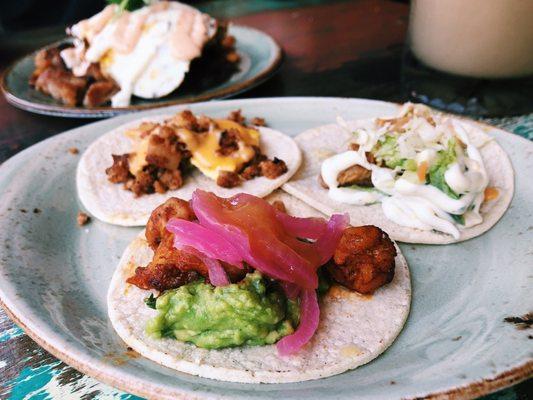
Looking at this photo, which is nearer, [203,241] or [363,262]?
[203,241]

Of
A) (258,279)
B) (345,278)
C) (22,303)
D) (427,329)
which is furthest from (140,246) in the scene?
(427,329)

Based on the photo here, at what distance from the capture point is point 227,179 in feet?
8.30

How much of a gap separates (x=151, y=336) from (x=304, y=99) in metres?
1.89

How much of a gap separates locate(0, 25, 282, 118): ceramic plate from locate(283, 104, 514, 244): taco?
3.47 feet

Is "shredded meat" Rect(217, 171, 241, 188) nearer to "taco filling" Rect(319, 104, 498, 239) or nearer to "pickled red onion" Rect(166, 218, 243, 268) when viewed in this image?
"taco filling" Rect(319, 104, 498, 239)

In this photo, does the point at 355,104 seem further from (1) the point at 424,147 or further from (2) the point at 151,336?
(2) the point at 151,336

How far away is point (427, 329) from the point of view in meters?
1.74

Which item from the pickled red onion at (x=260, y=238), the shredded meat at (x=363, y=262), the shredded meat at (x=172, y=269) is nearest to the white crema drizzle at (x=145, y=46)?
the shredded meat at (x=172, y=269)

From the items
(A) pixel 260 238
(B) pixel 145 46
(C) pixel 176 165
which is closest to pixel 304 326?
(A) pixel 260 238

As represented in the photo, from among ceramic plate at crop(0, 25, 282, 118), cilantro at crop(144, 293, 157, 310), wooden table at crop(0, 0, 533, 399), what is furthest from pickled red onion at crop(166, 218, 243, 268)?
ceramic plate at crop(0, 25, 282, 118)

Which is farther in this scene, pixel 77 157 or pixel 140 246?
pixel 77 157

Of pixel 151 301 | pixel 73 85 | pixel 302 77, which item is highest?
pixel 151 301

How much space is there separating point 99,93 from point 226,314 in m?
2.48

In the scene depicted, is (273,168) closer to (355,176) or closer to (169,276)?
(355,176)
